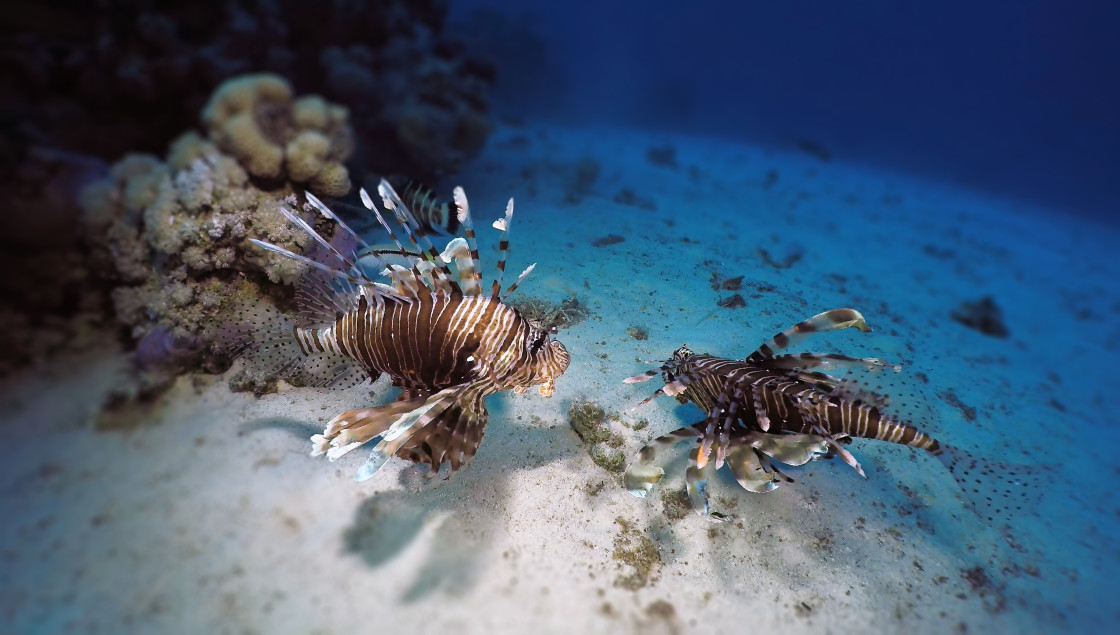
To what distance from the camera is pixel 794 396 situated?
2879 millimetres

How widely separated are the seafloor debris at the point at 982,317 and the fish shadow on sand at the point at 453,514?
8579mm

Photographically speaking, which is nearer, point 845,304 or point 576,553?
point 576,553

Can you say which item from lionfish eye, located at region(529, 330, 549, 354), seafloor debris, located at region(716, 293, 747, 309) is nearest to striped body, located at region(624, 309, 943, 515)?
lionfish eye, located at region(529, 330, 549, 354)

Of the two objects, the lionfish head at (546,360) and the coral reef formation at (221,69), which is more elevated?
the coral reef formation at (221,69)

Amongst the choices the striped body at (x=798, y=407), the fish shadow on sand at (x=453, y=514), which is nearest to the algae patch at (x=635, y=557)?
the fish shadow on sand at (x=453, y=514)

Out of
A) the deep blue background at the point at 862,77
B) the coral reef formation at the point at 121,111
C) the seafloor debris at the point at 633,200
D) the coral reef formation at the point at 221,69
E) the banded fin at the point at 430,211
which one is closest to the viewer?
the coral reef formation at the point at 121,111

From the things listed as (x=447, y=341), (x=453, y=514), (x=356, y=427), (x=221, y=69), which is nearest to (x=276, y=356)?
(x=356, y=427)

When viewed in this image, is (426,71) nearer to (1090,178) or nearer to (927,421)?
(927,421)

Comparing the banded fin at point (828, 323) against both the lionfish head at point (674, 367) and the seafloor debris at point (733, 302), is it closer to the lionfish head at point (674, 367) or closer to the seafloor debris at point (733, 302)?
the lionfish head at point (674, 367)

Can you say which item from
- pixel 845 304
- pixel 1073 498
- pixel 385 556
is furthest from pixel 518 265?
pixel 1073 498

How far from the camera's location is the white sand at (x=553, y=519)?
1957 millimetres

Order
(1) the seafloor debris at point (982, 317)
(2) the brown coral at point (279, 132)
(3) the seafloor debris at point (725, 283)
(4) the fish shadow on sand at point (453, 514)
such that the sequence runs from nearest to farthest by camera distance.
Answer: (4) the fish shadow on sand at point (453, 514) → (2) the brown coral at point (279, 132) → (3) the seafloor debris at point (725, 283) → (1) the seafloor debris at point (982, 317)

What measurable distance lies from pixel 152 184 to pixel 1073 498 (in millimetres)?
7982

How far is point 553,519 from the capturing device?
3004 mm
